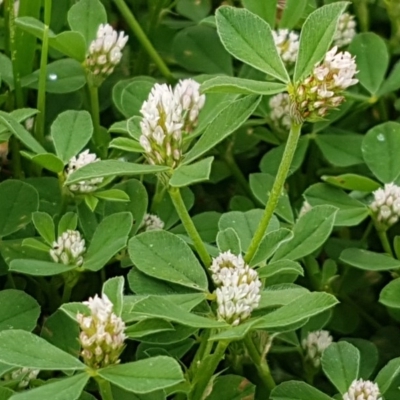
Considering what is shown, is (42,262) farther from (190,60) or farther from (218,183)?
(190,60)

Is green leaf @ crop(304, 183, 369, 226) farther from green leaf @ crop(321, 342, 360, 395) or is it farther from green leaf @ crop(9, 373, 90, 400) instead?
green leaf @ crop(9, 373, 90, 400)

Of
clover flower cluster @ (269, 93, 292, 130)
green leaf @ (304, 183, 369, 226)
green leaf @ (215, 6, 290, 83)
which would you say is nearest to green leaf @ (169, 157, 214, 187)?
green leaf @ (215, 6, 290, 83)

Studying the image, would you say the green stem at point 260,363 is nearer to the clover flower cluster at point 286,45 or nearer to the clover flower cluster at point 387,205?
the clover flower cluster at point 387,205

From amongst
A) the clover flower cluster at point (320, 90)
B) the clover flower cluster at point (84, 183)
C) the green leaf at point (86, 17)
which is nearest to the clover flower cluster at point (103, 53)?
the green leaf at point (86, 17)

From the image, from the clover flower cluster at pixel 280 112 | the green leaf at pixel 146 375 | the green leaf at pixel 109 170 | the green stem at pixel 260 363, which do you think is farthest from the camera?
the clover flower cluster at pixel 280 112

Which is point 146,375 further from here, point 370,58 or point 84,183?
point 370,58

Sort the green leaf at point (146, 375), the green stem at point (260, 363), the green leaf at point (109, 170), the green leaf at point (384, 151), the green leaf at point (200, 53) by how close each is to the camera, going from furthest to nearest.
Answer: the green leaf at point (200, 53)
the green leaf at point (384, 151)
the green stem at point (260, 363)
the green leaf at point (109, 170)
the green leaf at point (146, 375)

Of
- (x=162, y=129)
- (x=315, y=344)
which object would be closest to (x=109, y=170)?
(x=162, y=129)
